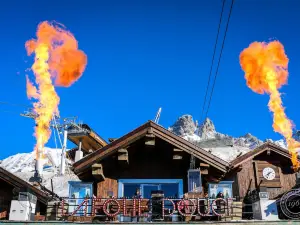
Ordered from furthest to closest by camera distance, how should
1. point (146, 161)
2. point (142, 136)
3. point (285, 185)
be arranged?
point (285, 185), point (146, 161), point (142, 136)

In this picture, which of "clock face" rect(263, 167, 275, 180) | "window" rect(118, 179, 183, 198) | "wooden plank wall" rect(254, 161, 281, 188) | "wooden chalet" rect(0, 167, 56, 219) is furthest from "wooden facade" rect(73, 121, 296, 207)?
"clock face" rect(263, 167, 275, 180)

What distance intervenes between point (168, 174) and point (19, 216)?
717 centimetres

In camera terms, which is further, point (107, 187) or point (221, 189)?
point (107, 187)

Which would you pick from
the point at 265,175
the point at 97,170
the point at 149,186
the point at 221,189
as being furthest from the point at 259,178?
the point at 97,170

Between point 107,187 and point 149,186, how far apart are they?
81.1 inches

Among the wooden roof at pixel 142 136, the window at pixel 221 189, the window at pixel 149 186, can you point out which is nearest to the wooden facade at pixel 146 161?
the wooden roof at pixel 142 136

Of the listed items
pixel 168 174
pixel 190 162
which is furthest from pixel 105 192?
pixel 190 162

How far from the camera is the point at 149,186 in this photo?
1638 centimetres

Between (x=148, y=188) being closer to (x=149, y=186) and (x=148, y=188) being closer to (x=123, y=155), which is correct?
(x=149, y=186)

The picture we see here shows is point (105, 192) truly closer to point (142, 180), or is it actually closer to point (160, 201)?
point (142, 180)

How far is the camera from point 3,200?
1775cm

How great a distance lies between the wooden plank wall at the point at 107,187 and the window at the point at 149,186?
25 cm

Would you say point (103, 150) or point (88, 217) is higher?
point (103, 150)

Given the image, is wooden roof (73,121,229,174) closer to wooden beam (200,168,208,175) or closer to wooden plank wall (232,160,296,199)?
wooden beam (200,168,208,175)
